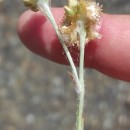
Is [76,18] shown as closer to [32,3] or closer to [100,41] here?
[32,3]

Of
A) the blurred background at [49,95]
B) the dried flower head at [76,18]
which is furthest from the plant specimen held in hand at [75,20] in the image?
the blurred background at [49,95]

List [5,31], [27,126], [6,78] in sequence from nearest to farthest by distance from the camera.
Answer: [27,126] < [6,78] < [5,31]

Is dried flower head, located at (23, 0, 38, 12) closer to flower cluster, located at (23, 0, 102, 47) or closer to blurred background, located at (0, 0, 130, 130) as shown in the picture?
flower cluster, located at (23, 0, 102, 47)

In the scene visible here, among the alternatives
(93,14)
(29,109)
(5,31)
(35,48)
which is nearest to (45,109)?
(29,109)

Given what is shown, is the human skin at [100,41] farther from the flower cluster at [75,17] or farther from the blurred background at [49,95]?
the blurred background at [49,95]

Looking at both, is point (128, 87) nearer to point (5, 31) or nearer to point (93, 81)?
point (93, 81)

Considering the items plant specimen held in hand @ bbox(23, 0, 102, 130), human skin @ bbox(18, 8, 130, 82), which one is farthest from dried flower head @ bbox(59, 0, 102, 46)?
human skin @ bbox(18, 8, 130, 82)
